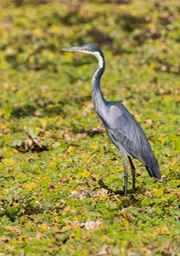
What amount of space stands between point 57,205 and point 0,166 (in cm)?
165

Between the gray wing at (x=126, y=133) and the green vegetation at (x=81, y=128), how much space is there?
0.49 metres

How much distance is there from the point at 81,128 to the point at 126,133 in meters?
3.26

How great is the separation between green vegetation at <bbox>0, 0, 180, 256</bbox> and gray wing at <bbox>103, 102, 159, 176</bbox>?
493mm

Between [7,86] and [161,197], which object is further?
[7,86]

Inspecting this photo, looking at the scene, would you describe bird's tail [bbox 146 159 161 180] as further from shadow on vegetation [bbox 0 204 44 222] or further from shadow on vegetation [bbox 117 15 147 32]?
shadow on vegetation [bbox 117 15 147 32]

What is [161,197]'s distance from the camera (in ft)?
23.6

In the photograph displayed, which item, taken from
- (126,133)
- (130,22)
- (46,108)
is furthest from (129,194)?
(130,22)

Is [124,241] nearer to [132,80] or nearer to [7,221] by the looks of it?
[7,221]

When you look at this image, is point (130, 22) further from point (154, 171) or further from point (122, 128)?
point (122, 128)

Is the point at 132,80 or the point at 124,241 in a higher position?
the point at 124,241

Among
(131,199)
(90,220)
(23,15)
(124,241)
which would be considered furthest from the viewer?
(23,15)

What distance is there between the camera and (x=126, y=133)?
7.20 meters

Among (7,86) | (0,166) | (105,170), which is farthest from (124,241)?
(7,86)

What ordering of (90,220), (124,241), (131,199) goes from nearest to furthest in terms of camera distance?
(124,241) < (90,220) < (131,199)
